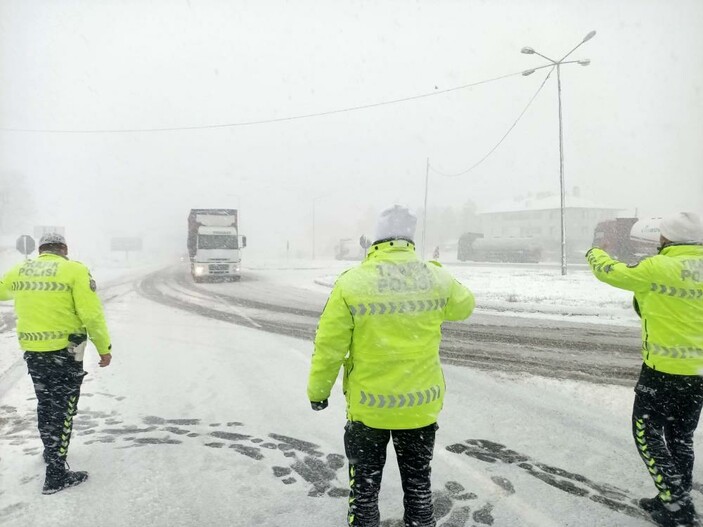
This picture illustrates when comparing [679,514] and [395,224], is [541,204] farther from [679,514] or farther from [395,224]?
[395,224]

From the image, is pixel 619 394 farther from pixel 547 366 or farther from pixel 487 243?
pixel 487 243

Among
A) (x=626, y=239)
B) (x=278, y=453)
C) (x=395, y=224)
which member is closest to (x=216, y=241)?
(x=278, y=453)

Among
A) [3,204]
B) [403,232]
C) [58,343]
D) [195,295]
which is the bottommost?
[195,295]

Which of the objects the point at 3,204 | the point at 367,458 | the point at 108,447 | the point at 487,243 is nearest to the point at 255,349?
the point at 108,447

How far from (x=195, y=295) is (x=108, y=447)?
1368 centimetres

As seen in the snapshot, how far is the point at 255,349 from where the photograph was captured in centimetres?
836

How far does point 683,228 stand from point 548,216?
75.7 meters

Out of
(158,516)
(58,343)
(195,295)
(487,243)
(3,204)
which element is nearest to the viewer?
(158,516)

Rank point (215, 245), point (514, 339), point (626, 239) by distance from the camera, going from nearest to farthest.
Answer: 1. point (514, 339)
2. point (215, 245)
3. point (626, 239)

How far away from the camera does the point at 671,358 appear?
3.01 metres

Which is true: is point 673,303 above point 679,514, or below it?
above

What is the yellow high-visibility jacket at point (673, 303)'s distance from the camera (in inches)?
117

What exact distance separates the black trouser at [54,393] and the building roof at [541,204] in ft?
239

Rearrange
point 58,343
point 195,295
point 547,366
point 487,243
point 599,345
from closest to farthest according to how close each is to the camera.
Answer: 1. point 58,343
2. point 547,366
3. point 599,345
4. point 195,295
5. point 487,243
